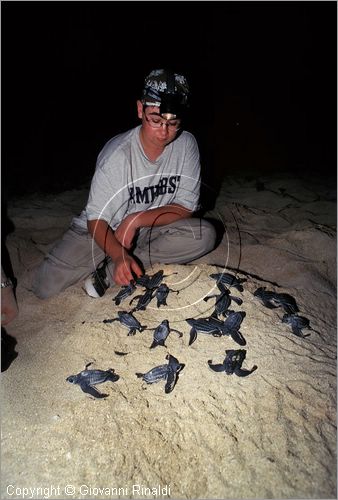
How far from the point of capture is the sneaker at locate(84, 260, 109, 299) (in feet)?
7.59

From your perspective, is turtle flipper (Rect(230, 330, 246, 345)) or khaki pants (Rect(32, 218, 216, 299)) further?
khaki pants (Rect(32, 218, 216, 299))

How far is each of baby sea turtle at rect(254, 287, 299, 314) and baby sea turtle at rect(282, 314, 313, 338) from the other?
74mm

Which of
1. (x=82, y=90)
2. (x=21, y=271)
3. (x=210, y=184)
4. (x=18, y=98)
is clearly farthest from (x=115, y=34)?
(x=21, y=271)

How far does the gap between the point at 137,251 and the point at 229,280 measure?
34.6 inches

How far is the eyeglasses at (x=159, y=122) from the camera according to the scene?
2012 mm

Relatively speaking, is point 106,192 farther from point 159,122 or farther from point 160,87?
point 160,87

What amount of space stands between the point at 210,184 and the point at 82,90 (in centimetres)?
747

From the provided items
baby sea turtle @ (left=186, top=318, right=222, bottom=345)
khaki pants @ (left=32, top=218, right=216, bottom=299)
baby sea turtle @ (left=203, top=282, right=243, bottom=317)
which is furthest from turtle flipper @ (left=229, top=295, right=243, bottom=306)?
khaki pants @ (left=32, top=218, right=216, bottom=299)

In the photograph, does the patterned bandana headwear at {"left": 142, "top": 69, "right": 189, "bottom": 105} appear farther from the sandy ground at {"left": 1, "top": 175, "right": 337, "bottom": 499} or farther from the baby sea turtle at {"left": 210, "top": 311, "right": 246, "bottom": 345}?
the baby sea turtle at {"left": 210, "top": 311, "right": 246, "bottom": 345}

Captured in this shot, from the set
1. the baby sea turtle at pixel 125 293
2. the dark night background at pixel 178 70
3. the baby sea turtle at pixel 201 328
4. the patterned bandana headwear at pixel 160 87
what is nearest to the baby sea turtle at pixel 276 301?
the baby sea turtle at pixel 201 328

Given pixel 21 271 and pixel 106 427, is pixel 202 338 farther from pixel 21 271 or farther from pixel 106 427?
pixel 21 271

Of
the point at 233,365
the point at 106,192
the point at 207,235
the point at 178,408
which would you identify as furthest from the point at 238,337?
the point at 106,192

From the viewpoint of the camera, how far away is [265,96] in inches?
411

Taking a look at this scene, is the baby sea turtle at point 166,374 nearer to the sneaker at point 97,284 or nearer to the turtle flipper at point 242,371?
the turtle flipper at point 242,371
